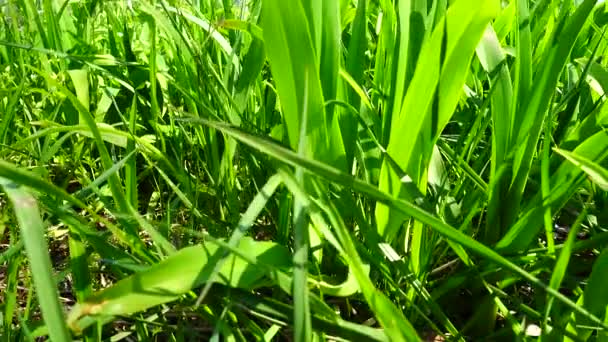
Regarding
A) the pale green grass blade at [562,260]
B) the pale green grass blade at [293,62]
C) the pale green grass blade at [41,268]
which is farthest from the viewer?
the pale green grass blade at [293,62]

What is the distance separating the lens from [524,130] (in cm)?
63

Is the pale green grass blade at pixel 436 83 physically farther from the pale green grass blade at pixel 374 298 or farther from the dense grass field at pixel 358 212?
the pale green grass blade at pixel 374 298

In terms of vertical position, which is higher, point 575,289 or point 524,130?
point 524,130

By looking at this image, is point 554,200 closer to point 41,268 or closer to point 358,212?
point 358,212

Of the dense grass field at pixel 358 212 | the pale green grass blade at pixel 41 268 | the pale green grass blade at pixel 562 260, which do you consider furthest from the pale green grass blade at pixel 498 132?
the pale green grass blade at pixel 41 268

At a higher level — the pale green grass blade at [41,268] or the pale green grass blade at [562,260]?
the pale green grass blade at [41,268]

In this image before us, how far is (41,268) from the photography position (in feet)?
1.21

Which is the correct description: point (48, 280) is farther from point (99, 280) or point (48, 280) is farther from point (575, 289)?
point (575, 289)

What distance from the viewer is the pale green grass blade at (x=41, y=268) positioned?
0.36 meters

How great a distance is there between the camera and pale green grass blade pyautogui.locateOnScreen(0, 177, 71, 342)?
358 millimetres

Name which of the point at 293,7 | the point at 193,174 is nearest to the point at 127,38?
the point at 193,174

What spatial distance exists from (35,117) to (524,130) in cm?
74

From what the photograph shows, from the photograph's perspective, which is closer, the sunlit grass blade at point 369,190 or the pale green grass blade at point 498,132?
the sunlit grass blade at point 369,190

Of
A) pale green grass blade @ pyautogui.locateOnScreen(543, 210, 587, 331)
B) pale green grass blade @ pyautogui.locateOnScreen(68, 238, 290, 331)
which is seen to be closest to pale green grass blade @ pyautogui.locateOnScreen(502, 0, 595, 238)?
pale green grass blade @ pyautogui.locateOnScreen(543, 210, 587, 331)
